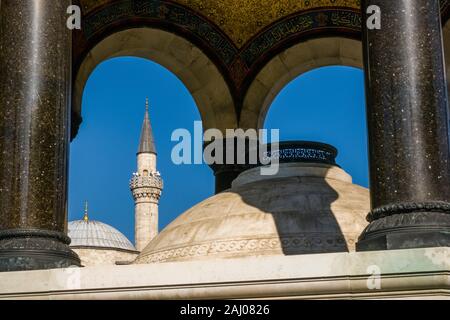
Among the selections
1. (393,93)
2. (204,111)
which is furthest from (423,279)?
(204,111)

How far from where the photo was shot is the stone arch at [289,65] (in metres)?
16.5

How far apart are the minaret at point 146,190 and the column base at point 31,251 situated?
5876 cm

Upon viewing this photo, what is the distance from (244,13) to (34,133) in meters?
9.57

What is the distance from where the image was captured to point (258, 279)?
697cm

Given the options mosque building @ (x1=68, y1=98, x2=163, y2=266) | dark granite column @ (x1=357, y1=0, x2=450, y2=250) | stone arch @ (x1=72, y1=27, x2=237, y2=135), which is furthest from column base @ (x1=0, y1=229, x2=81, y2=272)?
mosque building @ (x1=68, y1=98, x2=163, y2=266)

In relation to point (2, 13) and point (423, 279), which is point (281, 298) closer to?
point (423, 279)

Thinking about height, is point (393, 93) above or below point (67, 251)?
above

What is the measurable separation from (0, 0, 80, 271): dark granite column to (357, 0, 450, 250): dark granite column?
260cm

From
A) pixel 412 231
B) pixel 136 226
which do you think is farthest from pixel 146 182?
pixel 412 231

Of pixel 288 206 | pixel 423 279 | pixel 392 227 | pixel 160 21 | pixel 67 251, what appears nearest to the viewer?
pixel 423 279

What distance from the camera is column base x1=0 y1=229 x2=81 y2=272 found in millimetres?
7668

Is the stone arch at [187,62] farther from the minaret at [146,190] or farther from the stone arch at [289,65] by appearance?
the minaret at [146,190]

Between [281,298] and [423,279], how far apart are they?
3.43 ft

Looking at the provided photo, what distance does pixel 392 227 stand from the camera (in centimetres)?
721
